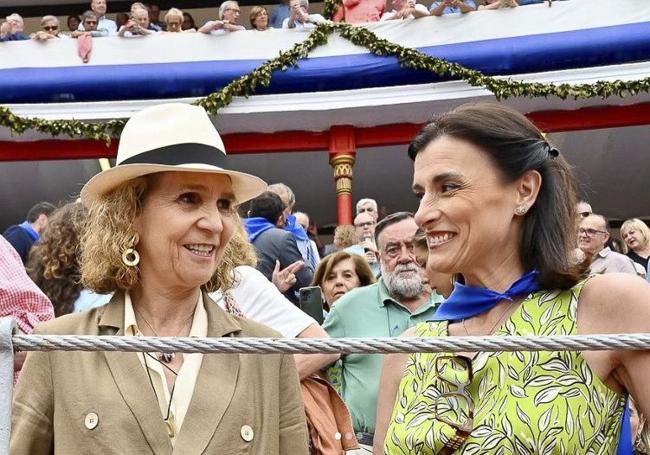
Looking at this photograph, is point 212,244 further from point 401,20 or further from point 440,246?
point 401,20

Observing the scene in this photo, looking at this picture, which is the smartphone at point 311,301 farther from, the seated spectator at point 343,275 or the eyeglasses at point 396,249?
the seated spectator at point 343,275

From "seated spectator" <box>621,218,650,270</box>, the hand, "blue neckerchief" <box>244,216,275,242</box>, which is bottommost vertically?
"seated spectator" <box>621,218,650,270</box>

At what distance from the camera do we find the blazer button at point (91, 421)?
2.21 m

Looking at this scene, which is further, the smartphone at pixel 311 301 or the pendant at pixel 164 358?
the smartphone at pixel 311 301

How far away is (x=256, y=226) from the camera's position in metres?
6.05

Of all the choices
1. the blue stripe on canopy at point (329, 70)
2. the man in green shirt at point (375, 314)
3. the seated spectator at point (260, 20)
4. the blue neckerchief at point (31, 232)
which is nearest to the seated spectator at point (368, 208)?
the blue neckerchief at point (31, 232)

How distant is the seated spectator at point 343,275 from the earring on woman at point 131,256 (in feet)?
9.48

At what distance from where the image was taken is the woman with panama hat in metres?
2.24

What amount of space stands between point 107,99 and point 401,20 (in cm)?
360

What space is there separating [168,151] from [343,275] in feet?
9.65

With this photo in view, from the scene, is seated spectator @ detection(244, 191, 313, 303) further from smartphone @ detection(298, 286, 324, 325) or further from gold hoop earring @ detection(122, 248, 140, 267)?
gold hoop earring @ detection(122, 248, 140, 267)

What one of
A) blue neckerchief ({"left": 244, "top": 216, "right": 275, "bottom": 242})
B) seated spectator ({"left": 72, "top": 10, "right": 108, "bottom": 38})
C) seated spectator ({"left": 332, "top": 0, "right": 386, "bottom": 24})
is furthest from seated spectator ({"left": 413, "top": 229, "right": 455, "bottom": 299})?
seated spectator ({"left": 72, "top": 10, "right": 108, "bottom": 38})

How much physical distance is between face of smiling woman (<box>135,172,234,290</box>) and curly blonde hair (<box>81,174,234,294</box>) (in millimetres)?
24

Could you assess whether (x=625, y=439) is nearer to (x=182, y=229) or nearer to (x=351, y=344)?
(x=351, y=344)
